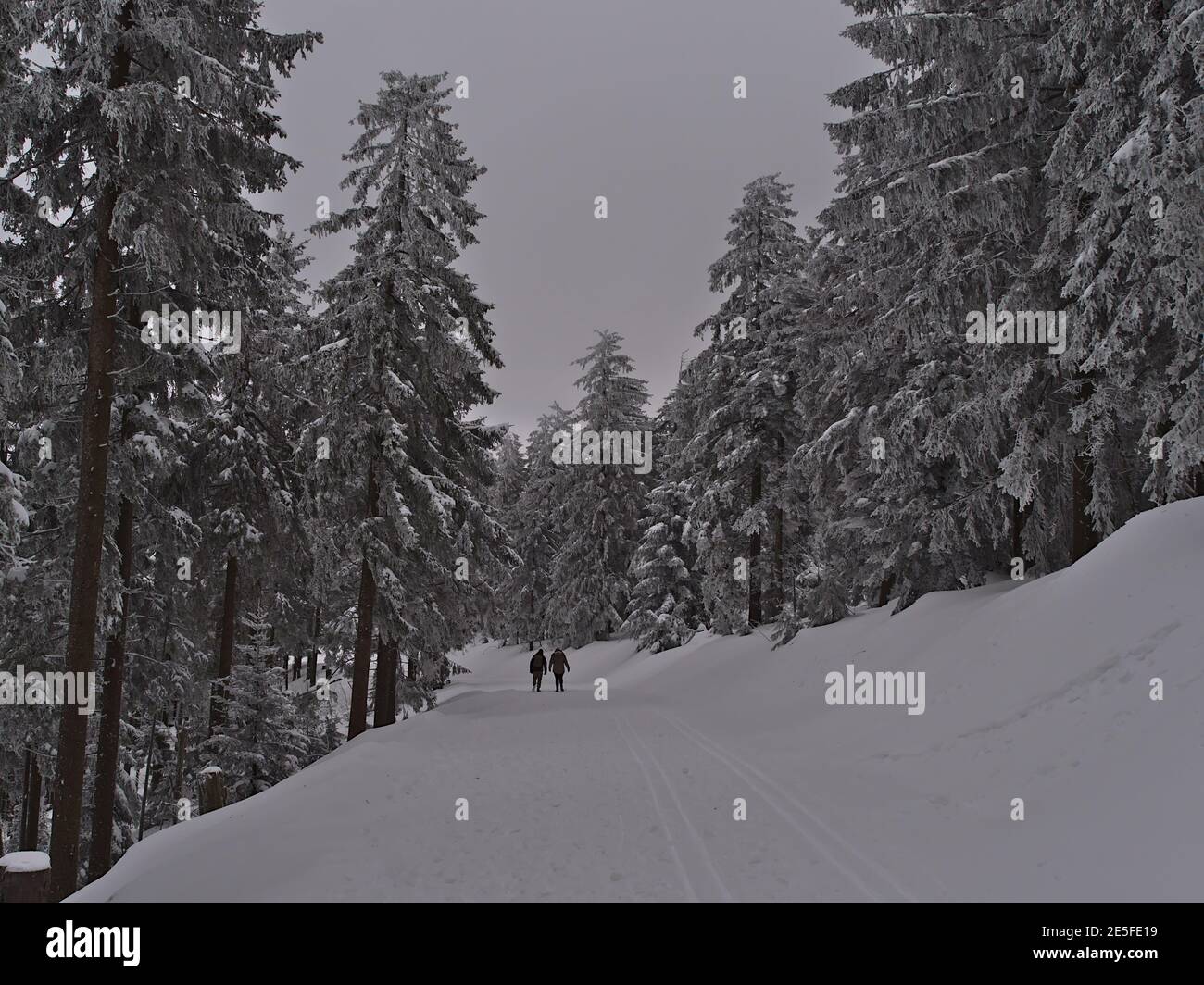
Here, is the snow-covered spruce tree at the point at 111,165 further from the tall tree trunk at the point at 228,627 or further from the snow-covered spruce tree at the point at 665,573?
the snow-covered spruce tree at the point at 665,573

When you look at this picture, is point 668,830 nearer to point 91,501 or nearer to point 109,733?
point 91,501

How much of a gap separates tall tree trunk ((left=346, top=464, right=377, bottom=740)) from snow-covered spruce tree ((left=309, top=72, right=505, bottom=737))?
3 centimetres

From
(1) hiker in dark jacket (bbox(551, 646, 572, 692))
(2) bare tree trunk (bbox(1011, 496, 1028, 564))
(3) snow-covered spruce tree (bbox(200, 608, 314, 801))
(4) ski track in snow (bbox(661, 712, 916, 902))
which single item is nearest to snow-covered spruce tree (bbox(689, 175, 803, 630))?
(1) hiker in dark jacket (bbox(551, 646, 572, 692))

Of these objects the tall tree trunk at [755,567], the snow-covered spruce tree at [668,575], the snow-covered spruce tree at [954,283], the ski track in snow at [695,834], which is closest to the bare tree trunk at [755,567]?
the tall tree trunk at [755,567]

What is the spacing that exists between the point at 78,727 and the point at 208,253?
6687mm

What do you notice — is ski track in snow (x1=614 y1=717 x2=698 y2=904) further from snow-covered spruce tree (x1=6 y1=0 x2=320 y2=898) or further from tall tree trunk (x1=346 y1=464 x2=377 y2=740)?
snow-covered spruce tree (x1=6 y1=0 x2=320 y2=898)

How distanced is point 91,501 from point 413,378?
8023 millimetres

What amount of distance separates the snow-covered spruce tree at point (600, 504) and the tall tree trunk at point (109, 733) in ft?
88.4

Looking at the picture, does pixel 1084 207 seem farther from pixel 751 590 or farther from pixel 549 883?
pixel 751 590

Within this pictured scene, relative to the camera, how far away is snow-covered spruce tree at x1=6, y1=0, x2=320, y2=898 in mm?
8750

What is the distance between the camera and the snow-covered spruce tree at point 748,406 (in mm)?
23953

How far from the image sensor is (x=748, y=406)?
79.6 ft

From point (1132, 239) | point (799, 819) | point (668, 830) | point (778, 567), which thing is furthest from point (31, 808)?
point (1132, 239)
